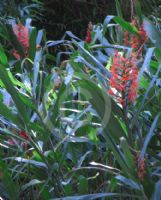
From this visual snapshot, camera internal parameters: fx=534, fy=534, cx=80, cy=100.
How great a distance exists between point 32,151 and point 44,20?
3.20 m

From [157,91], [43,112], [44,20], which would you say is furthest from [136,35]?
[44,20]

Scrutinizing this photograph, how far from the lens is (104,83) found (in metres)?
1.24

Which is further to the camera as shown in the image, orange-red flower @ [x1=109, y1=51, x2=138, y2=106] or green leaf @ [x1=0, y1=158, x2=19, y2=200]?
green leaf @ [x1=0, y1=158, x2=19, y2=200]

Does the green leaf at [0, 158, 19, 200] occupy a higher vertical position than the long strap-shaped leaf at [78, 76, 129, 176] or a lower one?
lower

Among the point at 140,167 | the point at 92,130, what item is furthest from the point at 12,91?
the point at 140,167

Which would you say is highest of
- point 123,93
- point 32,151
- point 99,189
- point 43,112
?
point 123,93

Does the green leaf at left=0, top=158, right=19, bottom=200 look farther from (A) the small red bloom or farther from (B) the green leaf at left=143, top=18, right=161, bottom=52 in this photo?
(B) the green leaf at left=143, top=18, right=161, bottom=52

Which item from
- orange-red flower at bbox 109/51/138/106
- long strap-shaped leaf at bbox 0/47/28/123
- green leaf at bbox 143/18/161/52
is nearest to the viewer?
orange-red flower at bbox 109/51/138/106

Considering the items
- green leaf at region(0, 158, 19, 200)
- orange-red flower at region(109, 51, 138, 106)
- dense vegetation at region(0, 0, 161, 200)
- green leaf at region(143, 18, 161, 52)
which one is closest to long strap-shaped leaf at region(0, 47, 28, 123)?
dense vegetation at region(0, 0, 161, 200)

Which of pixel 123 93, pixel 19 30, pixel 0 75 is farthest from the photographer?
pixel 19 30

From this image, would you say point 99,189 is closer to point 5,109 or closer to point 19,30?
point 5,109

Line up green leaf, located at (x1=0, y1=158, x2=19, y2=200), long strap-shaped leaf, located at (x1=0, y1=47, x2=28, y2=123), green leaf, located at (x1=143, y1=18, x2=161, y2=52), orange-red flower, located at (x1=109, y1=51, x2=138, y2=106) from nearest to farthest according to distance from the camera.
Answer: orange-red flower, located at (x1=109, y1=51, x2=138, y2=106) → long strap-shaped leaf, located at (x1=0, y1=47, x2=28, y2=123) → green leaf, located at (x1=0, y1=158, x2=19, y2=200) → green leaf, located at (x1=143, y1=18, x2=161, y2=52)

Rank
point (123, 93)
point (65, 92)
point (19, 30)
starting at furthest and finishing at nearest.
→ point (19, 30), point (65, 92), point (123, 93)

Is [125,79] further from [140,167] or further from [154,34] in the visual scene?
[154,34]
